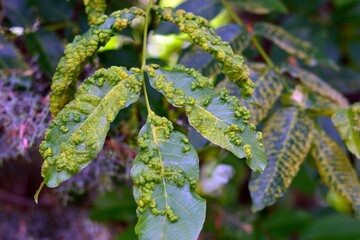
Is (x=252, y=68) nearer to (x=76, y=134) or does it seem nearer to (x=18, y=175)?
(x=76, y=134)

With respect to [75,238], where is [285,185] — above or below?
above

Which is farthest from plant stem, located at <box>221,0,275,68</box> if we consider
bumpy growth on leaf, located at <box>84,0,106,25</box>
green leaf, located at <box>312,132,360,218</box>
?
bumpy growth on leaf, located at <box>84,0,106,25</box>

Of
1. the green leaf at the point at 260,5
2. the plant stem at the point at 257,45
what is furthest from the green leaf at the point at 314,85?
the green leaf at the point at 260,5

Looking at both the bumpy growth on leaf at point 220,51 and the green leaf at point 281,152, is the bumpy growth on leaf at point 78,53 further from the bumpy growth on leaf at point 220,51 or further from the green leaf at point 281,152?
the green leaf at point 281,152

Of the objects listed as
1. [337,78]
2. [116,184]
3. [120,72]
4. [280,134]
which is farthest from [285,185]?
[337,78]

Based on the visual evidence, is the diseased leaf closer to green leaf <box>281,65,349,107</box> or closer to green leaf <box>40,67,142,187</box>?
green leaf <box>281,65,349,107</box>

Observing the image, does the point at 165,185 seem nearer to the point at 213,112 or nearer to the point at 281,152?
the point at 213,112

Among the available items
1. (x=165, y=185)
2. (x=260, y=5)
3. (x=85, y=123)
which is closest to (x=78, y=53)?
(x=85, y=123)
